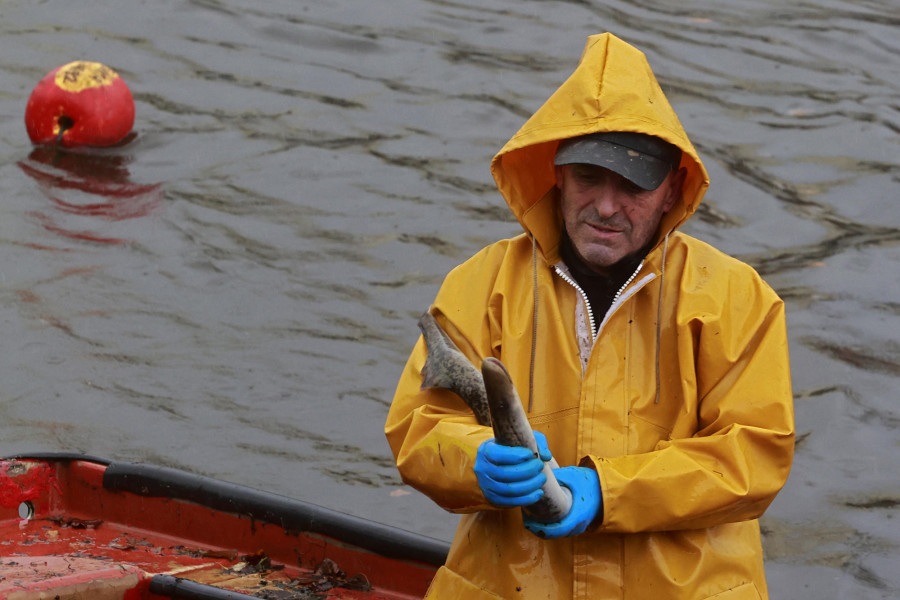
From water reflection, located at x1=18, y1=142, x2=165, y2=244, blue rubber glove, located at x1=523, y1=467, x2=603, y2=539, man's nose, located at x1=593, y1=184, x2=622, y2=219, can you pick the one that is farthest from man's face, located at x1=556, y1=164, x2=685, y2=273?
water reflection, located at x1=18, y1=142, x2=165, y2=244

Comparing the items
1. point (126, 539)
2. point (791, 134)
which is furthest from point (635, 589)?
point (791, 134)

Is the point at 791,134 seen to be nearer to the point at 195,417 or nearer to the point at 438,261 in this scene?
the point at 438,261

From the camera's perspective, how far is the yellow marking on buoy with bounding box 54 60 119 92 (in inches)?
389

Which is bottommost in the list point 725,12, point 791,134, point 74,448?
point 74,448

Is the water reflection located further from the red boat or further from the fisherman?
the fisherman

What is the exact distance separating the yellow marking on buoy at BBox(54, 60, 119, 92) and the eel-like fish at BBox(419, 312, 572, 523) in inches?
288

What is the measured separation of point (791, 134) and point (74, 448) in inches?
276

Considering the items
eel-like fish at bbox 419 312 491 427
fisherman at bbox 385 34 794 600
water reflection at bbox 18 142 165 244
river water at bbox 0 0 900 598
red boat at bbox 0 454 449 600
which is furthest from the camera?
water reflection at bbox 18 142 165 244

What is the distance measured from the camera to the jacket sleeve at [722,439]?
9.89ft

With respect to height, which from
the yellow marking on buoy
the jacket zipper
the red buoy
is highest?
the jacket zipper

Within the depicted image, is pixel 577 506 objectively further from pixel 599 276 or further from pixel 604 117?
pixel 604 117

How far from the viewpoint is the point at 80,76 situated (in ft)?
32.4

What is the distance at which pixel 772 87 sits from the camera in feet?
38.3

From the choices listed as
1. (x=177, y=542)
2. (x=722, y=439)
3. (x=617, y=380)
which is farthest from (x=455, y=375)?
(x=177, y=542)
